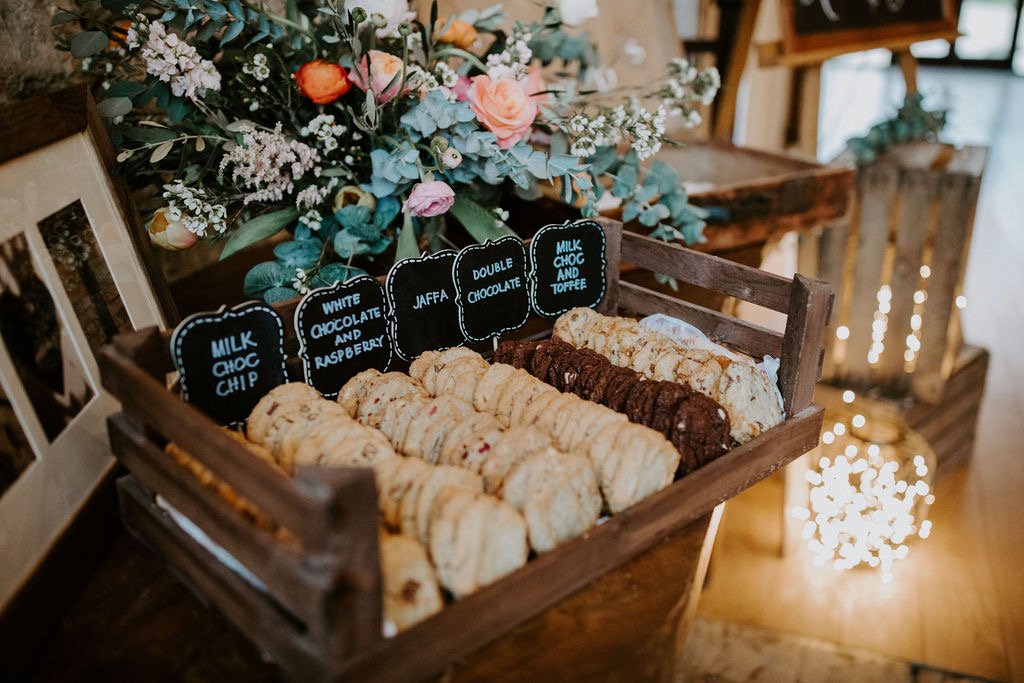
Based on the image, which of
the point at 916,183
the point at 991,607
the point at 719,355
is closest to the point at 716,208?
the point at 719,355

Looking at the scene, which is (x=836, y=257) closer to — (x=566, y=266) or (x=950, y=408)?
(x=950, y=408)

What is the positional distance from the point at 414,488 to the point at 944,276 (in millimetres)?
2967

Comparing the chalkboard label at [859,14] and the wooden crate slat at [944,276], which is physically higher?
the chalkboard label at [859,14]

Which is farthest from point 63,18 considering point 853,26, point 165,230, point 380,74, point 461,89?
point 853,26

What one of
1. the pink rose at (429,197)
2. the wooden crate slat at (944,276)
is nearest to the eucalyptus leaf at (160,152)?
the pink rose at (429,197)

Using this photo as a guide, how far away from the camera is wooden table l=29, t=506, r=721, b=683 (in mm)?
993

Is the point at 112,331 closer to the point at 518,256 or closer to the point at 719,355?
the point at 518,256

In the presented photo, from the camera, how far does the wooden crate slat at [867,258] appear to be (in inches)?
128

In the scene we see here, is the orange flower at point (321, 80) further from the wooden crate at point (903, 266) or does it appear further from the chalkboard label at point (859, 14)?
the chalkboard label at point (859, 14)

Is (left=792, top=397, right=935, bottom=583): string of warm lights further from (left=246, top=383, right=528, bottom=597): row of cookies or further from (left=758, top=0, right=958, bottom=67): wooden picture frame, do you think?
(left=246, top=383, right=528, bottom=597): row of cookies

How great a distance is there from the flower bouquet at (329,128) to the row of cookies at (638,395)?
32 centimetres

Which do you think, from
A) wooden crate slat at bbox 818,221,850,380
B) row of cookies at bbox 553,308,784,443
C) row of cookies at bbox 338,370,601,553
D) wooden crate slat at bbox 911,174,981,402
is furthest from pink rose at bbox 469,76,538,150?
wooden crate slat at bbox 911,174,981,402

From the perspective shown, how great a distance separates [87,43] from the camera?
145cm

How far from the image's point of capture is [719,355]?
4.70ft
